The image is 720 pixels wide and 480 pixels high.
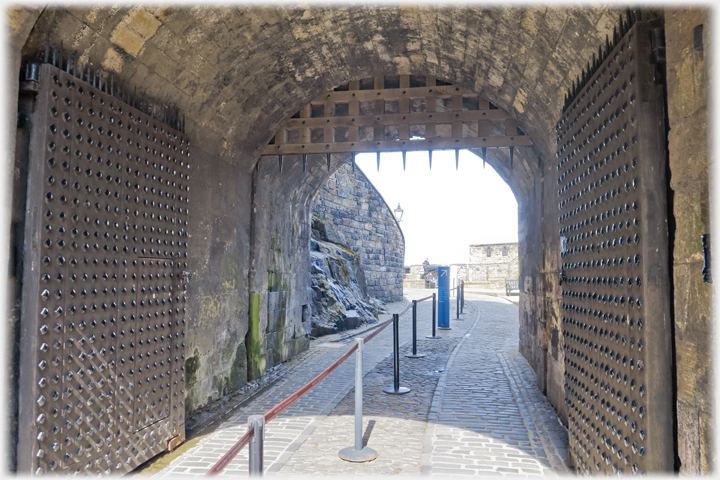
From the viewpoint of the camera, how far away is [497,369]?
24.5ft

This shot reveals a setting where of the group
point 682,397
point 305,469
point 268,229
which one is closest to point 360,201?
point 268,229

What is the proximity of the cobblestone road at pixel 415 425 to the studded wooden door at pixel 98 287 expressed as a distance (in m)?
0.64

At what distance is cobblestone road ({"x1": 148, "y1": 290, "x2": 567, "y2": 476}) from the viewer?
3.79 meters

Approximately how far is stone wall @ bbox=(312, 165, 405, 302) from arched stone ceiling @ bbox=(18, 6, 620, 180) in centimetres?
1104

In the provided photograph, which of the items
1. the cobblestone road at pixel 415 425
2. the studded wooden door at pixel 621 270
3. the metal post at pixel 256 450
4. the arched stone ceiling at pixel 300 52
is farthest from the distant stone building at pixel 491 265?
the metal post at pixel 256 450

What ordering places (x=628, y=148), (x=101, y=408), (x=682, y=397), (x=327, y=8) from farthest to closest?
(x=327, y=8)
(x=101, y=408)
(x=628, y=148)
(x=682, y=397)

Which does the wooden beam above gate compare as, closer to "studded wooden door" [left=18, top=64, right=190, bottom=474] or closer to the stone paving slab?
"studded wooden door" [left=18, top=64, right=190, bottom=474]

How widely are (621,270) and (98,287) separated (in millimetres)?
3328

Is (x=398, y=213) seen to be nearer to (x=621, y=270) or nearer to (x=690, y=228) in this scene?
(x=621, y=270)

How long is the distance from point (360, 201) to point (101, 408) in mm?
16249

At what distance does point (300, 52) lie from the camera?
199 inches

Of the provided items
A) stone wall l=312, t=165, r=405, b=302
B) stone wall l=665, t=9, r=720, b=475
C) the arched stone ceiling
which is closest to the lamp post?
stone wall l=312, t=165, r=405, b=302

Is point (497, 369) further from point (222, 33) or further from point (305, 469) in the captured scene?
point (222, 33)

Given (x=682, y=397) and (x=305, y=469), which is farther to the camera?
(x=305, y=469)
